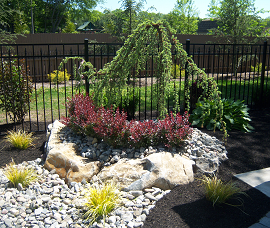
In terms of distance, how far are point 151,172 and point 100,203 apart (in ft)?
2.90

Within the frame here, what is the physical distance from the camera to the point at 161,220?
3020 millimetres

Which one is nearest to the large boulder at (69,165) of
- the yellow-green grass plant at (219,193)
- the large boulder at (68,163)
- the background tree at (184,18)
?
the large boulder at (68,163)

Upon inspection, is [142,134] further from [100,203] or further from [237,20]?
[237,20]

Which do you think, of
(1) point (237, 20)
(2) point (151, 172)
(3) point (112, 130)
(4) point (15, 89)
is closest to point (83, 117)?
(3) point (112, 130)

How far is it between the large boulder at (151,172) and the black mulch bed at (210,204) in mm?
157

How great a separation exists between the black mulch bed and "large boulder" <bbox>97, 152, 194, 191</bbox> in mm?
157

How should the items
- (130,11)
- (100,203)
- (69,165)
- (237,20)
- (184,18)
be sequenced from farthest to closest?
(184,18)
(237,20)
(130,11)
(69,165)
(100,203)

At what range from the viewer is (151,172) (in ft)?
12.1

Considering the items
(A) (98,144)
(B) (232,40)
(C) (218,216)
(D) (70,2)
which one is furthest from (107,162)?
(D) (70,2)

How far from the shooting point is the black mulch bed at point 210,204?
300 centimetres

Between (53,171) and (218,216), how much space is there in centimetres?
244

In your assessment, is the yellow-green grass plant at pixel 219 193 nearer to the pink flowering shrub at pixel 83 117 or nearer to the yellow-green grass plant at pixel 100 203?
the yellow-green grass plant at pixel 100 203

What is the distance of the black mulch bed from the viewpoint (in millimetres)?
2998

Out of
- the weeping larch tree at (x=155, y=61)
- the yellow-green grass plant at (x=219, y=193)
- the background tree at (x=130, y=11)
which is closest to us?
the yellow-green grass plant at (x=219, y=193)
